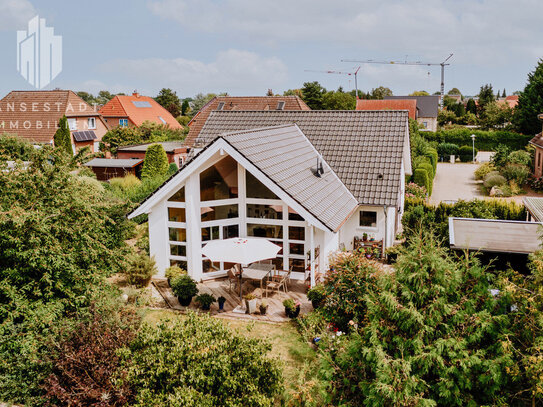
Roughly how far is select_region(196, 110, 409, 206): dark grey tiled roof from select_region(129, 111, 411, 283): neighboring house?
0.22 ft

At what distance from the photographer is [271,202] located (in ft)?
52.6

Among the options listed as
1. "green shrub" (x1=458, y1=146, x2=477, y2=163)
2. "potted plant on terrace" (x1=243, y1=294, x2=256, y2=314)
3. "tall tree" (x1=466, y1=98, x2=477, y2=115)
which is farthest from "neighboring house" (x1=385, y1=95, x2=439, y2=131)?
"potted plant on terrace" (x1=243, y1=294, x2=256, y2=314)

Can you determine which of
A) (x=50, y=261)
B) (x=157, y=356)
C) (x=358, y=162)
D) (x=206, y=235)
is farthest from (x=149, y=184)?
(x=157, y=356)

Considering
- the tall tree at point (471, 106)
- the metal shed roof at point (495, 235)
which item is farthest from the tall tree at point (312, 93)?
the metal shed roof at point (495, 235)

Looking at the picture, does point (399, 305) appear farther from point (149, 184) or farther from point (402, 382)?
point (149, 184)

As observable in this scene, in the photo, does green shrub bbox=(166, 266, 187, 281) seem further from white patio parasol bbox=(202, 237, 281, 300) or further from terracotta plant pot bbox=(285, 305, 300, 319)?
terracotta plant pot bbox=(285, 305, 300, 319)

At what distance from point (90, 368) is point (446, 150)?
5279 centimetres

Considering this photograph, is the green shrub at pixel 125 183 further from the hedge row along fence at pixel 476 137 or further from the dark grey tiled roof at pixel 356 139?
the hedge row along fence at pixel 476 137

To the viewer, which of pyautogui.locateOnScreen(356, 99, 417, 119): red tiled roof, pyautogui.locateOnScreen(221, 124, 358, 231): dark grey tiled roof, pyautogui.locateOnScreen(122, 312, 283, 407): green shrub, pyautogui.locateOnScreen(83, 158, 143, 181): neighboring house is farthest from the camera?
pyautogui.locateOnScreen(356, 99, 417, 119): red tiled roof

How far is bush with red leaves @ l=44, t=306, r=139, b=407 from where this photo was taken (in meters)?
8.23

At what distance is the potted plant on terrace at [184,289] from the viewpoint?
14.5 meters

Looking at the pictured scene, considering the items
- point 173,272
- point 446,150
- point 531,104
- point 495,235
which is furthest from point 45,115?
point 531,104

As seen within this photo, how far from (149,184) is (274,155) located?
1122 centimetres

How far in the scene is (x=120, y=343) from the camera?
9.14 meters
